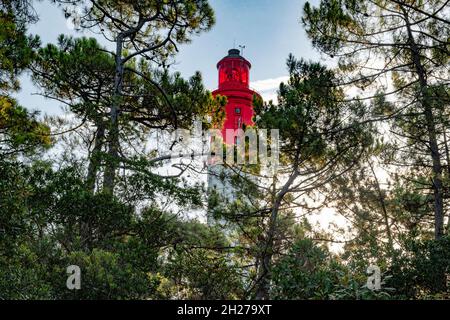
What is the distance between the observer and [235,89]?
21094 millimetres

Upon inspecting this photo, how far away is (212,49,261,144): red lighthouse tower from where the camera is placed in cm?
2002

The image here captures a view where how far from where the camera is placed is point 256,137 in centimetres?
694

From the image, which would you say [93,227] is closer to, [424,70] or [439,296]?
[439,296]

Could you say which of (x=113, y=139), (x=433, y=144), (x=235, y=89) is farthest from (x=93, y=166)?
(x=235, y=89)

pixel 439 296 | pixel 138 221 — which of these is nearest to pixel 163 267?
pixel 138 221

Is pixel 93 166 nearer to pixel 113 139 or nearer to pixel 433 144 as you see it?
pixel 113 139

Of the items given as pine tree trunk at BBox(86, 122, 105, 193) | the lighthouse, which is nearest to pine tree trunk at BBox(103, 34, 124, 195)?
pine tree trunk at BBox(86, 122, 105, 193)

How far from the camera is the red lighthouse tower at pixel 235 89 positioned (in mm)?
20016

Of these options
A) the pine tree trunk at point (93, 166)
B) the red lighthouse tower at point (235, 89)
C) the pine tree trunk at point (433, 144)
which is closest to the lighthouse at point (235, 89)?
the red lighthouse tower at point (235, 89)

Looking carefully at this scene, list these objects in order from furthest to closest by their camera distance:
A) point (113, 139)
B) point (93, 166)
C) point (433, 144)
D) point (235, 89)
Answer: point (235, 89), point (433, 144), point (113, 139), point (93, 166)

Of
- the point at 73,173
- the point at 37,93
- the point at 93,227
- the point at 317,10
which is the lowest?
the point at 93,227
